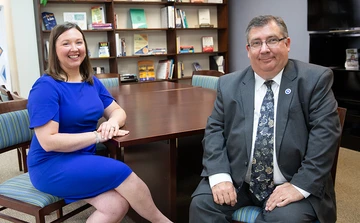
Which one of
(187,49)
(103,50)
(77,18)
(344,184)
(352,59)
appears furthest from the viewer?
(187,49)

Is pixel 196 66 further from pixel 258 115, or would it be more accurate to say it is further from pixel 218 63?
pixel 258 115

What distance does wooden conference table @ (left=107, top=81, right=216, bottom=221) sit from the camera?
1731mm

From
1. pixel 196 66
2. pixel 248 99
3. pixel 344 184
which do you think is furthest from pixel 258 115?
pixel 196 66

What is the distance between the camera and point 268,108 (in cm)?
154

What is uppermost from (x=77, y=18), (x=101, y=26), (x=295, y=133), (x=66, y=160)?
(x=77, y=18)

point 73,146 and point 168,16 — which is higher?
point 168,16

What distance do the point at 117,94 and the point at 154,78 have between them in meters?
2.55

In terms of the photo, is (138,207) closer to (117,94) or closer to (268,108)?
(268,108)

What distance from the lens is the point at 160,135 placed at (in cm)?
168

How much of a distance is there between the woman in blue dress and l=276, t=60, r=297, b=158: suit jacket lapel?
0.69 meters

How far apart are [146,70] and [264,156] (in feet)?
13.8

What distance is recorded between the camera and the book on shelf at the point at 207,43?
583 cm

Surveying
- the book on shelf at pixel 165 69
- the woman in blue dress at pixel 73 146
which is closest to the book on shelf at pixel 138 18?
the book on shelf at pixel 165 69

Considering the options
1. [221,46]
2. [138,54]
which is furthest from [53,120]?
[221,46]
